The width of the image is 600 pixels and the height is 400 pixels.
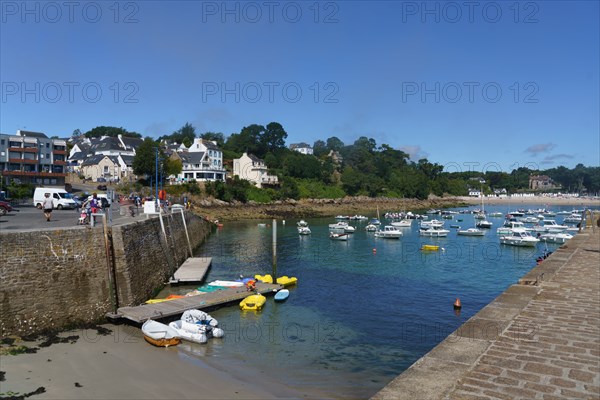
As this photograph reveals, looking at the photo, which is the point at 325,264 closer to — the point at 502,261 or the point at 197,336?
the point at 502,261

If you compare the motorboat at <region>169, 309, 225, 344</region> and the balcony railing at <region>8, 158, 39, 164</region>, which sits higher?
the balcony railing at <region>8, 158, 39, 164</region>

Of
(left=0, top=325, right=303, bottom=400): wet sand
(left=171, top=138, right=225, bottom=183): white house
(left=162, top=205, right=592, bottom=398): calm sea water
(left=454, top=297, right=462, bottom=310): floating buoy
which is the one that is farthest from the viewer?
(left=171, top=138, right=225, bottom=183): white house

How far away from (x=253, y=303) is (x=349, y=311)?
17.0 ft

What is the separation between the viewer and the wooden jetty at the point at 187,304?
1870 cm

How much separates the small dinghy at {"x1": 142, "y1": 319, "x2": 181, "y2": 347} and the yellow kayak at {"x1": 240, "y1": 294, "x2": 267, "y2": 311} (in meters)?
5.91

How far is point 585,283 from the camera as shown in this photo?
54.7 ft

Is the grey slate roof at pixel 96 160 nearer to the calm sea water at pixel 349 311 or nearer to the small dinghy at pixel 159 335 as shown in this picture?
the calm sea water at pixel 349 311

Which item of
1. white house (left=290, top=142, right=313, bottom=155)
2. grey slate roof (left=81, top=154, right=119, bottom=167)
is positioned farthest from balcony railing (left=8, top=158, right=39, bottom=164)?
white house (left=290, top=142, right=313, bottom=155)

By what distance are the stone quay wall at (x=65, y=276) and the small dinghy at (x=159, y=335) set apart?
2934 mm

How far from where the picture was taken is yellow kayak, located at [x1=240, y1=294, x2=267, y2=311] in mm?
22833

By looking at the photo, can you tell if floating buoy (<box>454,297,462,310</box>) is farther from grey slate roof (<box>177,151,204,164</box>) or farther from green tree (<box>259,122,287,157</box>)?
green tree (<box>259,122,287,157</box>)

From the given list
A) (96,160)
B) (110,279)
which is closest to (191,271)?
(110,279)

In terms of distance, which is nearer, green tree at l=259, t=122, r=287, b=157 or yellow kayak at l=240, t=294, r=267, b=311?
yellow kayak at l=240, t=294, r=267, b=311

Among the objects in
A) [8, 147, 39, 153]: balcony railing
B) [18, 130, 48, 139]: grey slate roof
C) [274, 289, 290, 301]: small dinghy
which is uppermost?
[18, 130, 48, 139]: grey slate roof
